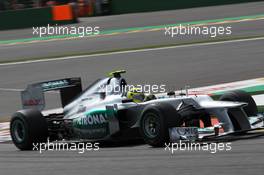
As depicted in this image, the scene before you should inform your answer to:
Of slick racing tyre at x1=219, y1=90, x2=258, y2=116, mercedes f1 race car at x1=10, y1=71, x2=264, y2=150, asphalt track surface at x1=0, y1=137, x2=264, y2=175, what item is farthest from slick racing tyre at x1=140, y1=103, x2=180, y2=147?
slick racing tyre at x1=219, y1=90, x2=258, y2=116

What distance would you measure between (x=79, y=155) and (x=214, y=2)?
1151 inches

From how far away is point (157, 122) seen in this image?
10.2 metres

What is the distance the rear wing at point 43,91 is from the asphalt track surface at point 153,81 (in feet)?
2.79

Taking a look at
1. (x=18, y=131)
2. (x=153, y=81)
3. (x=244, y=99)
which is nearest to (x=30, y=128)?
(x=18, y=131)

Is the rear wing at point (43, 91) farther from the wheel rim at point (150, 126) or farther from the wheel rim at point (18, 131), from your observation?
the wheel rim at point (150, 126)

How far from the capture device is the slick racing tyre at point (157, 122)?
397 inches

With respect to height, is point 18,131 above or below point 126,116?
below

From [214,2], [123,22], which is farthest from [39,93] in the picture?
[214,2]

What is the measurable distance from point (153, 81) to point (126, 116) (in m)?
8.98

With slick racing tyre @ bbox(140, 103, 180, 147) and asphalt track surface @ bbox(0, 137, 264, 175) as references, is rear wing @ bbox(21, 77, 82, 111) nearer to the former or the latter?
asphalt track surface @ bbox(0, 137, 264, 175)

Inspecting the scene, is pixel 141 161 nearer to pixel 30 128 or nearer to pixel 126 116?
pixel 126 116

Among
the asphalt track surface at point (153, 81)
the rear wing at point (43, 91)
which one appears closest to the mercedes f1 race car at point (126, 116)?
the rear wing at point (43, 91)

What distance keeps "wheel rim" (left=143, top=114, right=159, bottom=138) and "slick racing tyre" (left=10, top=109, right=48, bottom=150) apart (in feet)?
7.18

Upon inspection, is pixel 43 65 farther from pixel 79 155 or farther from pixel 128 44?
pixel 79 155
